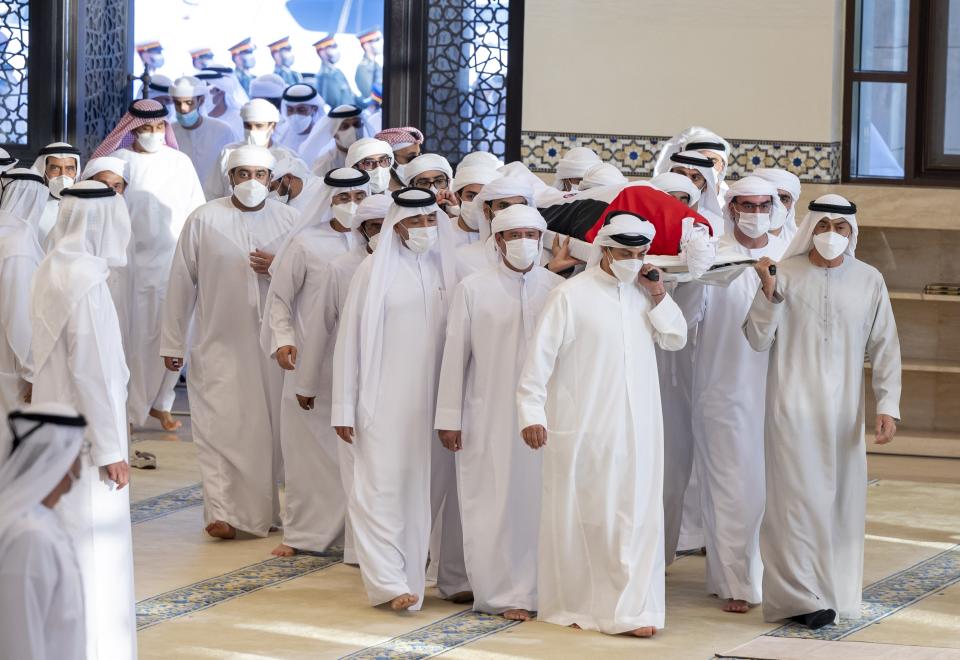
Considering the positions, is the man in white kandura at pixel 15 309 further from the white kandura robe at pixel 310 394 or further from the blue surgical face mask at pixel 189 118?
the blue surgical face mask at pixel 189 118

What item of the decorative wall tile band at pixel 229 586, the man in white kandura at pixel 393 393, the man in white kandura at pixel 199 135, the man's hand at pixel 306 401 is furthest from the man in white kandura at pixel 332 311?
the man in white kandura at pixel 199 135

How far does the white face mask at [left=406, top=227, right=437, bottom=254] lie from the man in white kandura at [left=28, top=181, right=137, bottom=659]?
138cm

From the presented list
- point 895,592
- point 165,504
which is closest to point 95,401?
point 165,504

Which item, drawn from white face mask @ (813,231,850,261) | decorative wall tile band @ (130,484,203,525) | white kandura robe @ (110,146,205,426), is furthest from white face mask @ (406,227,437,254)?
white kandura robe @ (110,146,205,426)

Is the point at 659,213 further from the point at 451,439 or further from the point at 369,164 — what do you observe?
the point at 369,164

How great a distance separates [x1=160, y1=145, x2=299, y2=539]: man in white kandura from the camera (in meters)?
6.75

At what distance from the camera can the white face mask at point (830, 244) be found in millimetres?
5430

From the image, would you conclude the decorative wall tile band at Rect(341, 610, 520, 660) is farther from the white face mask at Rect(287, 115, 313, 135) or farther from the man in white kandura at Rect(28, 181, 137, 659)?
the white face mask at Rect(287, 115, 313, 135)

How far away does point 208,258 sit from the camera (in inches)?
266

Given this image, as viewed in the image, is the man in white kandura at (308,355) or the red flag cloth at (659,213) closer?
the red flag cloth at (659,213)

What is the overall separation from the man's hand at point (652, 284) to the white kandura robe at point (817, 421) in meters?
0.35

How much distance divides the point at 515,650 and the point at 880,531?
2.57m

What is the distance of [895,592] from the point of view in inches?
237

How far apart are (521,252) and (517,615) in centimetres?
125
